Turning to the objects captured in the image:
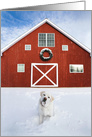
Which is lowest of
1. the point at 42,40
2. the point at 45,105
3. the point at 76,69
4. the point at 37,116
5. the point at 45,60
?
the point at 37,116

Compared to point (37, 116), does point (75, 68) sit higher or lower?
higher

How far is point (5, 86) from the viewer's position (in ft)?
8.57

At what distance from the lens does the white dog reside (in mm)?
2365

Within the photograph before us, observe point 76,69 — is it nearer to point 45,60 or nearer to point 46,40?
point 45,60

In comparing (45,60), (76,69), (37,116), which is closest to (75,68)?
(76,69)

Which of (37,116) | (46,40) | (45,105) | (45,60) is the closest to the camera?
(45,105)

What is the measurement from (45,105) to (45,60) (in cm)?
89

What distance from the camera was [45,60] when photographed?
283cm

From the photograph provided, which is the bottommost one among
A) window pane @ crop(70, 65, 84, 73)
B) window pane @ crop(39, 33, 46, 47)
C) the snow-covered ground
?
the snow-covered ground

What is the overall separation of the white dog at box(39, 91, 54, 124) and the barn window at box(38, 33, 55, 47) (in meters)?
1.04

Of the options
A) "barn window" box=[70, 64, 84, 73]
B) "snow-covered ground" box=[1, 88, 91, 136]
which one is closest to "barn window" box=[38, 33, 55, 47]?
"barn window" box=[70, 64, 84, 73]

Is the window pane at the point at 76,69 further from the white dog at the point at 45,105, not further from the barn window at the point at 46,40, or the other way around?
the white dog at the point at 45,105

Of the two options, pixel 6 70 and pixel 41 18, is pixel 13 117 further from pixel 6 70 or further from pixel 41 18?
pixel 41 18

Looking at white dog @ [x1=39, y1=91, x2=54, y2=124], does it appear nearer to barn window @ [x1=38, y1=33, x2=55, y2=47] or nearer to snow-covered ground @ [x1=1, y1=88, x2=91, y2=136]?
snow-covered ground @ [x1=1, y1=88, x2=91, y2=136]
